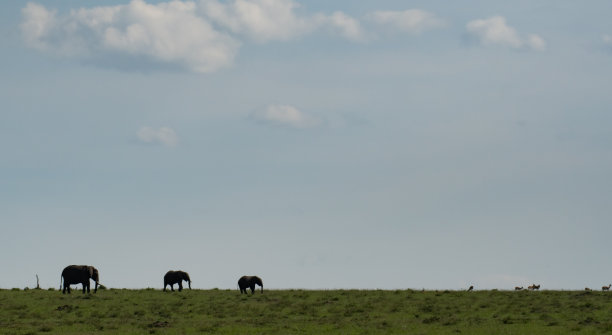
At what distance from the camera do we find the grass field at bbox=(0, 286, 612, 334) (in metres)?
36.2

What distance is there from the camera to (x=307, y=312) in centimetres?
4297

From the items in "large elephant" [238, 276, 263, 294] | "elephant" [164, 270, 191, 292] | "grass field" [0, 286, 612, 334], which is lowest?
"grass field" [0, 286, 612, 334]

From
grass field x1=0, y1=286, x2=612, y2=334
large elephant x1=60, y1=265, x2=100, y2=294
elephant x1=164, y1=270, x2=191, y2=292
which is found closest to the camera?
grass field x1=0, y1=286, x2=612, y2=334

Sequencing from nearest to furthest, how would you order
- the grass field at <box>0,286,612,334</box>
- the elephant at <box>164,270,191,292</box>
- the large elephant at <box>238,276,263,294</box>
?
the grass field at <box>0,286,612,334</box>
the large elephant at <box>238,276,263,294</box>
the elephant at <box>164,270,191,292</box>

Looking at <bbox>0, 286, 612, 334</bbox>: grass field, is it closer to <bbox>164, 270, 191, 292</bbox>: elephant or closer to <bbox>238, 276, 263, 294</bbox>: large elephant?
<bbox>238, 276, 263, 294</bbox>: large elephant

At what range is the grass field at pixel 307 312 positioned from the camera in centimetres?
3625

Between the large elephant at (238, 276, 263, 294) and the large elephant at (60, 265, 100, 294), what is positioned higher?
the large elephant at (60, 265, 100, 294)

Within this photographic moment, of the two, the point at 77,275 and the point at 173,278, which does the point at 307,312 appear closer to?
the point at 173,278

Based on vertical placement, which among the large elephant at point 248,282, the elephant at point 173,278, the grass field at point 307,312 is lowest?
the grass field at point 307,312

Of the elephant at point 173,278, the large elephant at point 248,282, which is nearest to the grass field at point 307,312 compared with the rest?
the large elephant at point 248,282

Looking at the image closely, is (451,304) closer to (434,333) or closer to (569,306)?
(569,306)

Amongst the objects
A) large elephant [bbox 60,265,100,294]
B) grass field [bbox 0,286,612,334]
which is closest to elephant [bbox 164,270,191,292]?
grass field [bbox 0,286,612,334]

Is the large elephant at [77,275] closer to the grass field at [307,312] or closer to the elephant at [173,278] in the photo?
the grass field at [307,312]

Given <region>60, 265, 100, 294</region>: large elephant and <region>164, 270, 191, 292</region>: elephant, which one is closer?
<region>60, 265, 100, 294</region>: large elephant
